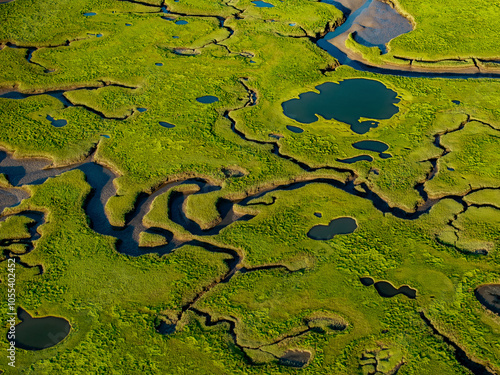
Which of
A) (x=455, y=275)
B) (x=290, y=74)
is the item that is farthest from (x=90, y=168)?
(x=455, y=275)

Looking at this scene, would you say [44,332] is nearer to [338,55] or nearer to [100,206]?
[100,206]

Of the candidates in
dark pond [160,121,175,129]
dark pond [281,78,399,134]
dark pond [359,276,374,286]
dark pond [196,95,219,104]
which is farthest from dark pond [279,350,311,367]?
dark pond [196,95,219,104]

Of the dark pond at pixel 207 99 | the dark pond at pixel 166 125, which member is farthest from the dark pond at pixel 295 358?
the dark pond at pixel 207 99

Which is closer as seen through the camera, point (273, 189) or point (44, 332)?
point (44, 332)

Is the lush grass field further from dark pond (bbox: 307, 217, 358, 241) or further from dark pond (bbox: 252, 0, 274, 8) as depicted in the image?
dark pond (bbox: 252, 0, 274, 8)

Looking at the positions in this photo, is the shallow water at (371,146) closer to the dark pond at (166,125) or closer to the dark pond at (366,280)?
the dark pond at (366,280)
